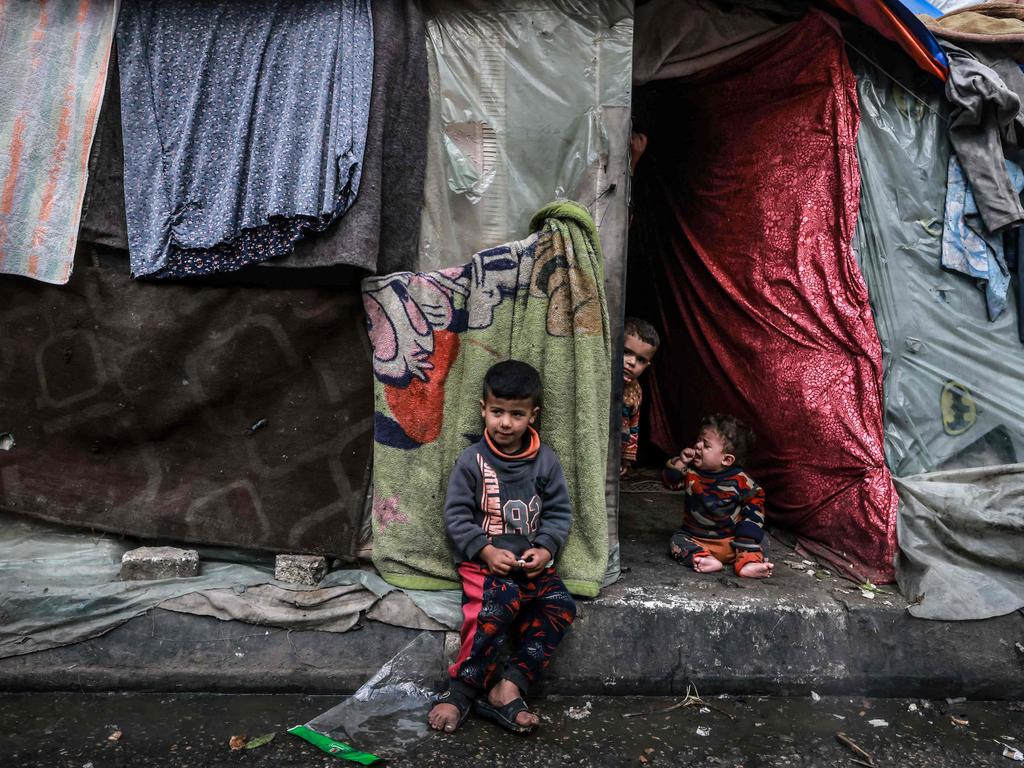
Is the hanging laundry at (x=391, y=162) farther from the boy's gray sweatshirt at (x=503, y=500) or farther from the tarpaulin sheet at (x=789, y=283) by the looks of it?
the tarpaulin sheet at (x=789, y=283)

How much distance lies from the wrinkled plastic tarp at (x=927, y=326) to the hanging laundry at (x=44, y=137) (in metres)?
3.45

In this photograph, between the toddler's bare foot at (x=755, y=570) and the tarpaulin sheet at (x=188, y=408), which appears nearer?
the tarpaulin sheet at (x=188, y=408)

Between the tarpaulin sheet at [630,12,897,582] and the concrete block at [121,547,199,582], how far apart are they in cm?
280

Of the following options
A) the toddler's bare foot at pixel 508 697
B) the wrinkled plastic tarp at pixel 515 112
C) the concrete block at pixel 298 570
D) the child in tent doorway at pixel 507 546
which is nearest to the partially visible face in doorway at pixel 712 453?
the child in tent doorway at pixel 507 546

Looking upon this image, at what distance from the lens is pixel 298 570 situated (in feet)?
10.8

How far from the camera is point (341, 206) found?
3.15 meters

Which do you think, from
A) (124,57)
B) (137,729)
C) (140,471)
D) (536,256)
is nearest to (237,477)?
(140,471)

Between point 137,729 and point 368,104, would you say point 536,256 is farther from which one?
point 137,729

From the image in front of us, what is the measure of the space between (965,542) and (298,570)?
2.83 meters

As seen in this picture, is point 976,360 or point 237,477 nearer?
point 237,477

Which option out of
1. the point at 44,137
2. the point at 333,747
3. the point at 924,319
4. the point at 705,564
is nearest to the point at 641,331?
the point at 705,564

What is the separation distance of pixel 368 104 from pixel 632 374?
71.1 inches

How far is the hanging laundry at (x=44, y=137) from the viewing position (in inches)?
127

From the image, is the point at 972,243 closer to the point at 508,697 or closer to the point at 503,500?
the point at 503,500
